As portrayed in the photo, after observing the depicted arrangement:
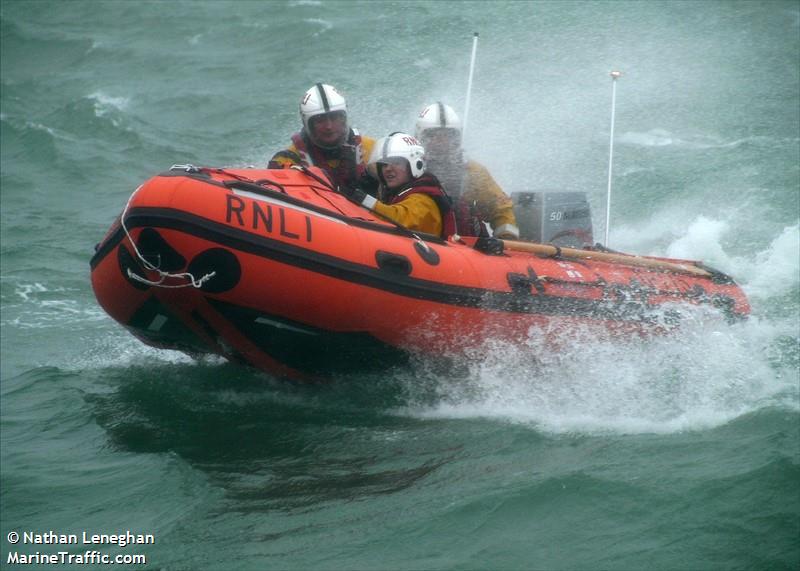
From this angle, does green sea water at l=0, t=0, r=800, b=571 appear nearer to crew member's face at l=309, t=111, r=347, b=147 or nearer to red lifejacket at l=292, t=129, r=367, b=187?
red lifejacket at l=292, t=129, r=367, b=187

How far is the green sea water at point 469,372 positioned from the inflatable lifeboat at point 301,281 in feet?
0.84

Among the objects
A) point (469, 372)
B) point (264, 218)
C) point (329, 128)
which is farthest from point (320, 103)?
point (469, 372)

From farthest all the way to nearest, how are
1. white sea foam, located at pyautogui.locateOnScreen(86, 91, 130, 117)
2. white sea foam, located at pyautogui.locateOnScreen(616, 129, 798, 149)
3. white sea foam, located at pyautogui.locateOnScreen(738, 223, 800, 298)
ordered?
white sea foam, located at pyautogui.locateOnScreen(86, 91, 130, 117)
white sea foam, located at pyautogui.locateOnScreen(616, 129, 798, 149)
white sea foam, located at pyautogui.locateOnScreen(738, 223, 800, 298)

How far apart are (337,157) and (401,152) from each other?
0.65 meters

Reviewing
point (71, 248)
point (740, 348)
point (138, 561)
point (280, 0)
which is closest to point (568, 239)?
point (740, 348)

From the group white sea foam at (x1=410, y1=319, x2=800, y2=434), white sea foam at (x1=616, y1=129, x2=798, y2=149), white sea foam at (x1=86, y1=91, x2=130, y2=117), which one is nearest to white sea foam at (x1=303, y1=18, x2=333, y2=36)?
white sea foam at (x1=86, y1=91, x2=130, y2=117)

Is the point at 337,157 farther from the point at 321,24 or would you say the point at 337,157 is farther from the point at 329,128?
the point at 321,24

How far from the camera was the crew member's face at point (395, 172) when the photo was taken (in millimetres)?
5801

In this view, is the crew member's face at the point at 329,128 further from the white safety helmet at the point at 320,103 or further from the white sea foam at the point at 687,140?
the white sea foam at the point at 687,140

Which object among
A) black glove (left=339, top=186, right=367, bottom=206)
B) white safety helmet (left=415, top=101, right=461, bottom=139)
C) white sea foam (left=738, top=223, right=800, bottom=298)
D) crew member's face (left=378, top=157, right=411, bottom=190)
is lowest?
white sea foam (left=738, top=223, right=800, bottom=298)

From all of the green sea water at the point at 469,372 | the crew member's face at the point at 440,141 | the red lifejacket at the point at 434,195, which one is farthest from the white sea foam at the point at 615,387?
the crew member's face at the point at 440,141

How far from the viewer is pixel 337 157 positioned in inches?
248

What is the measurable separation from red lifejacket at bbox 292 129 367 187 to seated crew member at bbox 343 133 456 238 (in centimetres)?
36

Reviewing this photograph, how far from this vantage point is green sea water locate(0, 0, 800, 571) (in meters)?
3.98
